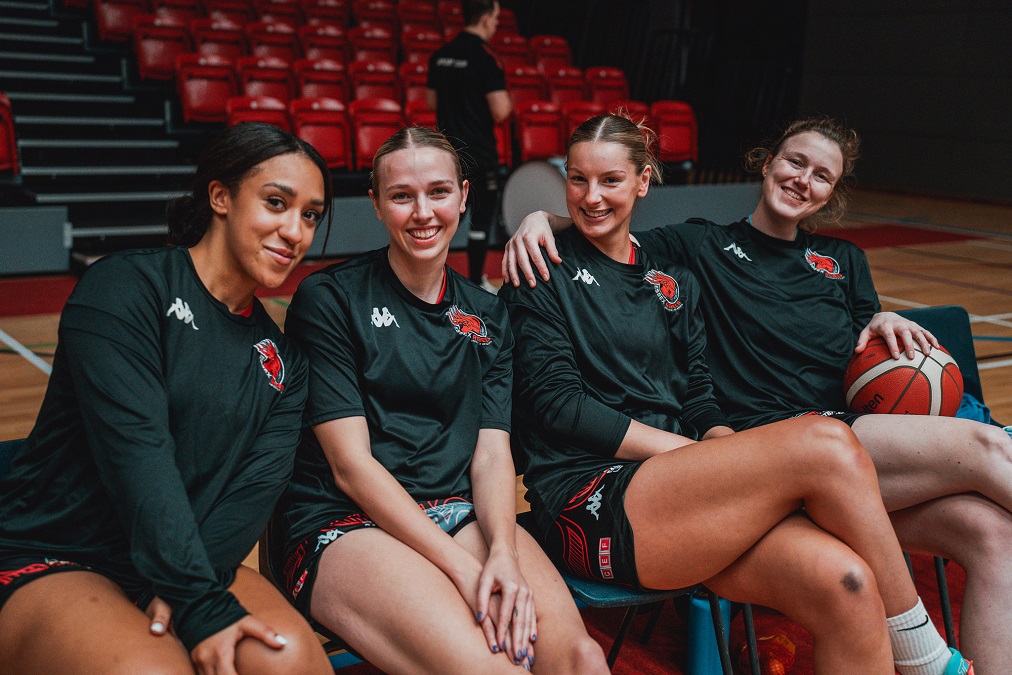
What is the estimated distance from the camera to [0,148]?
5.49 m

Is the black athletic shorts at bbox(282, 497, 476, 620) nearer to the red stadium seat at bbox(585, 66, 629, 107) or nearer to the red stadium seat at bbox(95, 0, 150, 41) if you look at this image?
the red stadium seat at bbox(95, 0, 150, 41)

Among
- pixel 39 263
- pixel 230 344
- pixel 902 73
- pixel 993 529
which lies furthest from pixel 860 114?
pixel 230 344

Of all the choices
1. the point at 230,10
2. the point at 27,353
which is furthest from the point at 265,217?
the point at 230,10

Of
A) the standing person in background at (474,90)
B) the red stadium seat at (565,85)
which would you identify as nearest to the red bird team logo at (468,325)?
the standing person in background at (474,90)

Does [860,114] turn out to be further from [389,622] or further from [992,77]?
[389,622]

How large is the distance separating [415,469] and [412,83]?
6.07 m

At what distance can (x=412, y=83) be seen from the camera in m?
7.27

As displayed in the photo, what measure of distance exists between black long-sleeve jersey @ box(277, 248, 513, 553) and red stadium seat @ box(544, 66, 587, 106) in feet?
21.3

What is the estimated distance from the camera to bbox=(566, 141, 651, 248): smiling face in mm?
1918

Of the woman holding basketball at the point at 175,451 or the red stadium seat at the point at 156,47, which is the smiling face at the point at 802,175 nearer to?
the woman holding basketball at the point at 175,451

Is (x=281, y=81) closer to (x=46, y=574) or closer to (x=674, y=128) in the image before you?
(x=674, y=128)

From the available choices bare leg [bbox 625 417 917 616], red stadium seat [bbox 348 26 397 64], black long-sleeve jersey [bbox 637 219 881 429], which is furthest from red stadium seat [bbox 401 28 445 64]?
bare leg [bbox 625 417 917 616]

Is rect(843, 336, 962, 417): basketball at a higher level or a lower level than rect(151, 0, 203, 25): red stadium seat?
lower

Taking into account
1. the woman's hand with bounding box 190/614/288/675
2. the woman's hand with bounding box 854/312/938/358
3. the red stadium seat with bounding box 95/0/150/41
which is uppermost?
the red stadium seat with bounding box 95/0/150/41
